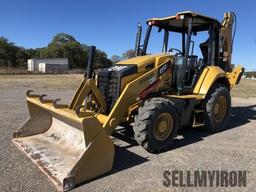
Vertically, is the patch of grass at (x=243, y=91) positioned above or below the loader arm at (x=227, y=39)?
below

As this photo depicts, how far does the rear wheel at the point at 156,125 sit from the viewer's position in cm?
541

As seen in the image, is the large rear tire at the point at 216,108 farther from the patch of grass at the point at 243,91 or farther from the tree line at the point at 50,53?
the tree line at the point at 50,53

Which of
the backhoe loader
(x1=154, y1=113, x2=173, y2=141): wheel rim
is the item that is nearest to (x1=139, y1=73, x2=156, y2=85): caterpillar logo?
the backhoe loader

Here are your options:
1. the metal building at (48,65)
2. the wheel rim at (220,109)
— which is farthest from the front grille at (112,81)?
the metal building at (48,65)

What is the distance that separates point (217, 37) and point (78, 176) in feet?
17.4

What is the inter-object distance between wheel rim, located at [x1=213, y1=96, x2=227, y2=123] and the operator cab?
0.88 m

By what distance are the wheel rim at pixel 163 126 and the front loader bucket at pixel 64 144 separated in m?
1.24

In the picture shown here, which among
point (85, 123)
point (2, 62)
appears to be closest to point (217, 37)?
point (85, 123)

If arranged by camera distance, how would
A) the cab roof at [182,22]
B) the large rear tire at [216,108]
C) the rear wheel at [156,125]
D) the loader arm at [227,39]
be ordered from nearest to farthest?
the rear wheel at [156,125]
the cab roof at [182,22]
the large rear tire at [216,108]
the loader arm at [227,39]

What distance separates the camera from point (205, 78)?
728 centimetres

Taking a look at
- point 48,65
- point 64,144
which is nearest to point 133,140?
point 64,144

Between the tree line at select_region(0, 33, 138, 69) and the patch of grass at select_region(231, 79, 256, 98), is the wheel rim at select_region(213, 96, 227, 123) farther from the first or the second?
the tree line at select_region(0, 33, 138, 69)

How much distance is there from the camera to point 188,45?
6.93m

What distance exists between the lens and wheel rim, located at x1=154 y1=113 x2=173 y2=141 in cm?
565
